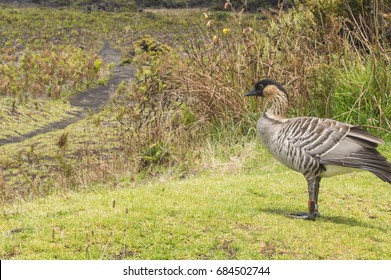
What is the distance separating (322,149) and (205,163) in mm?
4277

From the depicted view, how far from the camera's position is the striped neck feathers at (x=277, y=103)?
6.54 m

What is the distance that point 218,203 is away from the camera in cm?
688

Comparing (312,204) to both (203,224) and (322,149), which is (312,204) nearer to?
(322,149)

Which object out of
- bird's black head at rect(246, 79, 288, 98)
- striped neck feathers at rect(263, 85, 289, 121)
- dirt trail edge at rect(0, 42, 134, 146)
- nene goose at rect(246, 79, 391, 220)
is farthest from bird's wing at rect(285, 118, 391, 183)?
dirt trail edge at rect(0, 42, 134, 146)

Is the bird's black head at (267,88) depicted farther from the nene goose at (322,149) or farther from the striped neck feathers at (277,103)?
the nene goose at (322,149)

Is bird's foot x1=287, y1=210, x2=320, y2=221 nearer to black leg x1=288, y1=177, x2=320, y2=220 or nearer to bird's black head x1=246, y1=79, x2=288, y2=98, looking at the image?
black leg x1=288, y1=177, x2=320, y2=220

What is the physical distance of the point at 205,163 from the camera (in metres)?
9.98

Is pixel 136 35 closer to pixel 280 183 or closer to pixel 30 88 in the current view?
pixel 30 88

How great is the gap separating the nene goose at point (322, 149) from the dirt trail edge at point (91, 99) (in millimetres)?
9417

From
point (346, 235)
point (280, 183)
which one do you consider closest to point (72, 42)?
point (280, 183)

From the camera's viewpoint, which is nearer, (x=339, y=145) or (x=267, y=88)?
(x=339, y=145)

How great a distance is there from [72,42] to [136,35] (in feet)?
24.5

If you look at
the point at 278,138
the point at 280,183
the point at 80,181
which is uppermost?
the point at 278,138

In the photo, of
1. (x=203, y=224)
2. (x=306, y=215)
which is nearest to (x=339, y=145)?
(x=306, y=215)
